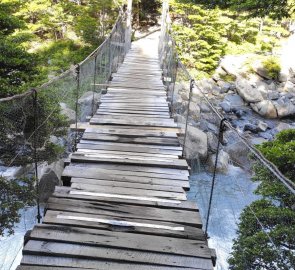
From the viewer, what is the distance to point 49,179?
445 centimetres

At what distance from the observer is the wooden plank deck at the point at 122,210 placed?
5.88 ft

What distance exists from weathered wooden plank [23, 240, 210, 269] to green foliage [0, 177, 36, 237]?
121 centimetres

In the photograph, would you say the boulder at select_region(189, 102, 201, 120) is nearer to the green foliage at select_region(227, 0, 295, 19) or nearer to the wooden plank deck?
the wooden plank deck

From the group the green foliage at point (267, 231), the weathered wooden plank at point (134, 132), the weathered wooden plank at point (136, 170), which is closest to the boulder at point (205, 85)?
the weathered wooden plank at point (134, 132)

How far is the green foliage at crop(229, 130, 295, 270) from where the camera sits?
176 centimetres

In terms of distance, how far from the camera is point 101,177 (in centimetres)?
270

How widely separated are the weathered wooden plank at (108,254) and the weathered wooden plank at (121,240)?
3cm

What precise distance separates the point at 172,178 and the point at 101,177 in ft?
1.91

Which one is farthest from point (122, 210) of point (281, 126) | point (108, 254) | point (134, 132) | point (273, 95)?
point (273, 95)

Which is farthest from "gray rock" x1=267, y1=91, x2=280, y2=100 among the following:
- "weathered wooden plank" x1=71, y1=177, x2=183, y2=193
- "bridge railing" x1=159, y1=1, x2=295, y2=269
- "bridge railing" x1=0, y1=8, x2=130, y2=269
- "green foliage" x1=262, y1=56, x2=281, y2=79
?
"weathered wooden plank" x1=71, y1=177, x2=183, y2=193

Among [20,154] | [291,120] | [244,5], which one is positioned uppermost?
[244,5]

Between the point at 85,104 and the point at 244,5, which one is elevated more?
the point at 244,5

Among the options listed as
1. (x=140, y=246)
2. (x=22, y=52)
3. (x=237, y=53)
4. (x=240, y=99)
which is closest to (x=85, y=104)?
(x=22, y=52)

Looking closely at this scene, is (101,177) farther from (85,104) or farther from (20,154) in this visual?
(85,104)
